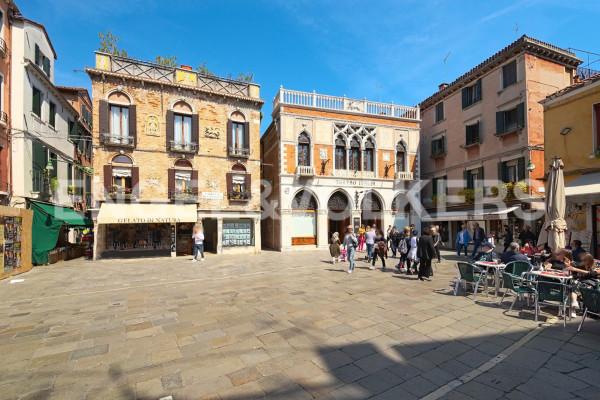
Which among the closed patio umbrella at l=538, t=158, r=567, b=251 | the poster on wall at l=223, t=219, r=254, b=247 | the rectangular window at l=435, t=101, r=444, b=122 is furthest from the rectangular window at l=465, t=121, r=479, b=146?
the poster on wall at l=223, t=219, r=254, b=247

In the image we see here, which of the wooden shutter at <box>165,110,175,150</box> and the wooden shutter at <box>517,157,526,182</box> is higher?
the wooden shutter at <box>165,110,175,150</box>

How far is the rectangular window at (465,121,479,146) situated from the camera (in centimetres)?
1936

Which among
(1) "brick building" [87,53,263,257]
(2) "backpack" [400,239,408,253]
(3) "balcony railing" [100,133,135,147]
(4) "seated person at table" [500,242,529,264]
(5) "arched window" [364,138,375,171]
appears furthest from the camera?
(5) "arched window" [364,138,375,171]

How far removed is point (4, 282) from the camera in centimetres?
982

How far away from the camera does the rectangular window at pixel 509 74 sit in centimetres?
1691

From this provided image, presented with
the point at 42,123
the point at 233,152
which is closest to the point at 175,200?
the point at 233,152

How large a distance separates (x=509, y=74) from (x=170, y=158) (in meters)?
20.9

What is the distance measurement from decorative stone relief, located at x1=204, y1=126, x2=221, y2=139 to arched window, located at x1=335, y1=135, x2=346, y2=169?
8628mm

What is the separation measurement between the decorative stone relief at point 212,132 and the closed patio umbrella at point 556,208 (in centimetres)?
Answer: 1649

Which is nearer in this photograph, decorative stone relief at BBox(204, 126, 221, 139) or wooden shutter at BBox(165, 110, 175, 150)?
wooden shutter at BBox(165, 110, 175, 150)

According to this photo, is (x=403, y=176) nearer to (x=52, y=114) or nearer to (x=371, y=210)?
(x=371, y=210)

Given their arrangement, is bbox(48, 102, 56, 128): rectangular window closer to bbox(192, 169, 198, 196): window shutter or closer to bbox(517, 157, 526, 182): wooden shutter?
bbox(192, 169, 198, 196): window shutter

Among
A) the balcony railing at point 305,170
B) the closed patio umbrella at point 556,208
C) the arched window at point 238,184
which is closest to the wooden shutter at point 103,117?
the arched window at point 238,184

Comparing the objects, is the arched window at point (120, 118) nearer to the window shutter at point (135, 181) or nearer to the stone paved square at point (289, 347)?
the window shutter at point (135, 181)
